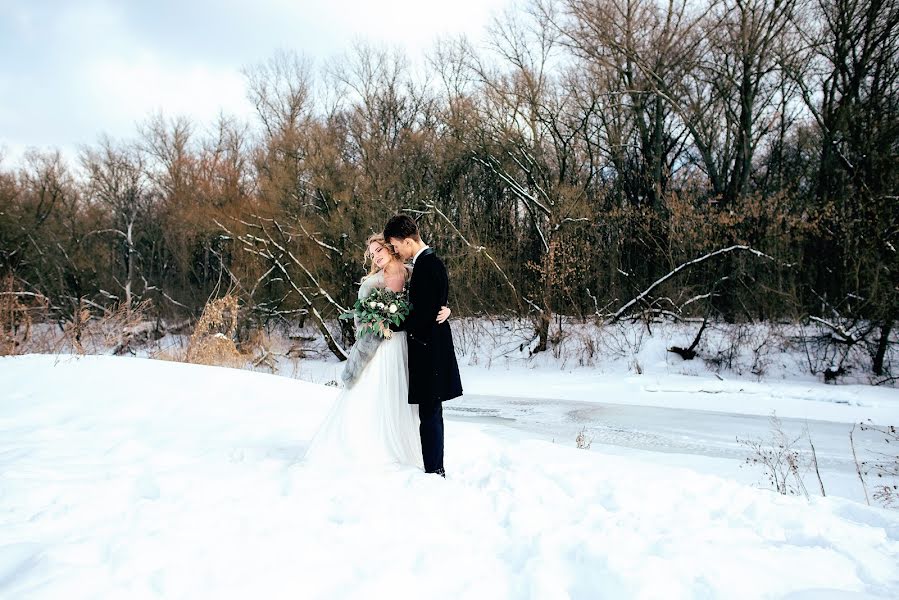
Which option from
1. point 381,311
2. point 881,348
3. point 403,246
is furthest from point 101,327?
point 881,348

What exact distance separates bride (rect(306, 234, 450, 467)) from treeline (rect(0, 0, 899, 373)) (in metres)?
12.7

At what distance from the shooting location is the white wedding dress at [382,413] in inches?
188

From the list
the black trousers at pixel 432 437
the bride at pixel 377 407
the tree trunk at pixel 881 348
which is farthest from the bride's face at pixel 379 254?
the tree trunk at pixel 881 348

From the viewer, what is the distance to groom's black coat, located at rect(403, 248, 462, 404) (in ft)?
15.0

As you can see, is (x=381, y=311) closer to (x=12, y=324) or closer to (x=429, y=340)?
(x=429, y=340)

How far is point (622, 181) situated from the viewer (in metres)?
22.5

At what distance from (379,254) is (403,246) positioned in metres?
0.23

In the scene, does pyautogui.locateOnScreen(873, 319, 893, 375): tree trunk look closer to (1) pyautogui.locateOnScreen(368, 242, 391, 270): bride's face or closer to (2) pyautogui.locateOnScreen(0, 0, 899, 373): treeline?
(2) pyautogui.locateOnScreen(0, 0, 899, 373): treeline

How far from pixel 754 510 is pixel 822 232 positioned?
44.6 ft

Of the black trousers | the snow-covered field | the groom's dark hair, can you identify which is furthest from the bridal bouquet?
the snow-covered field

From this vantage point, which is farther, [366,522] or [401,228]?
[401,228]

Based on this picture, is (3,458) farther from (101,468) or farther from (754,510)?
(754,510)

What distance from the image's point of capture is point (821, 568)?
294 cm

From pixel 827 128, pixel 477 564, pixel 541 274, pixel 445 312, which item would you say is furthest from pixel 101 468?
pixel 827 128
